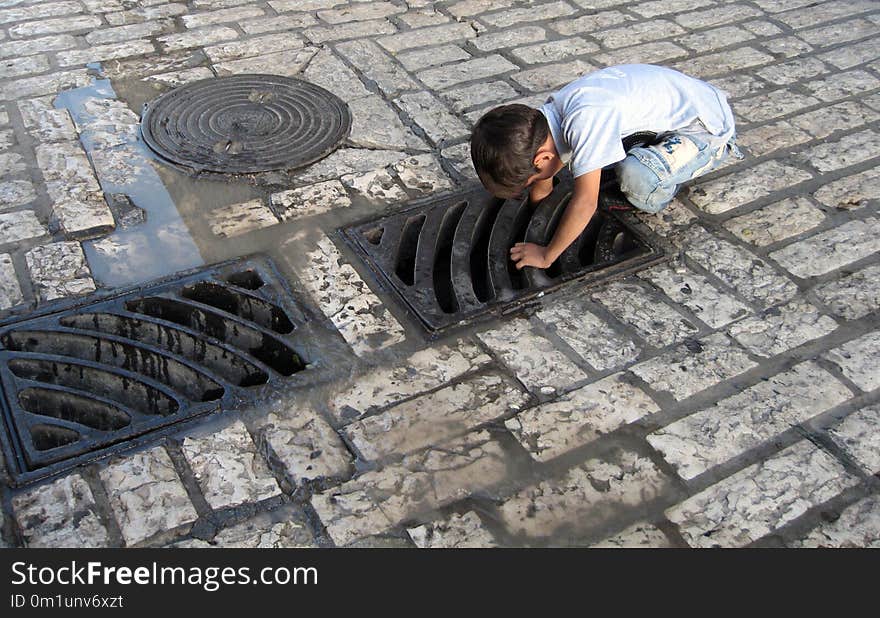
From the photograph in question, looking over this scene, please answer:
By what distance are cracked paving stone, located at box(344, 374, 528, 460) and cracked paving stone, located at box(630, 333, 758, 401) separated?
473mm

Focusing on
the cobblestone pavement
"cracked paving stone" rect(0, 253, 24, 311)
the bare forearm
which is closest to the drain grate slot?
the cobblestone pavement

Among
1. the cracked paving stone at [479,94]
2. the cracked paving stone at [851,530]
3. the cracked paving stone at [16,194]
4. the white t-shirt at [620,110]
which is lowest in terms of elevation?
the cracked paving stone at [851,530]

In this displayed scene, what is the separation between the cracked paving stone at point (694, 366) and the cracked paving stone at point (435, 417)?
47 centimetres

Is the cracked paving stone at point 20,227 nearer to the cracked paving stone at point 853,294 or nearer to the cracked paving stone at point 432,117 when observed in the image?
the cracked paving stone at point 432,117

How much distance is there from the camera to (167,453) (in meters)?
2.49

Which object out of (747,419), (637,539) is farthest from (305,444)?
(747,419)

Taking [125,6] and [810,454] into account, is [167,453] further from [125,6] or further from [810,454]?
[125,6]

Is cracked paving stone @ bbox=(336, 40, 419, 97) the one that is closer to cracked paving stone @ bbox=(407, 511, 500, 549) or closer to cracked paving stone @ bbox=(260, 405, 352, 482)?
cracked paving stone @ bbox=(260, 405, 352, 482)

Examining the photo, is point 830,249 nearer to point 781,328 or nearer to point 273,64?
point 781,328

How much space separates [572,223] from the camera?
310 cm

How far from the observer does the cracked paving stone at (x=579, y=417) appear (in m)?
2.57

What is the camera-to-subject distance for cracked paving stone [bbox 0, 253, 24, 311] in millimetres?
3000

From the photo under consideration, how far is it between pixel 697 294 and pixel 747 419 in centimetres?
66

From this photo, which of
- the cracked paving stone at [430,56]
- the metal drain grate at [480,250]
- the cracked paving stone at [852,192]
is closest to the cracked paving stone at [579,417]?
the metal drain grate at [480,250]
